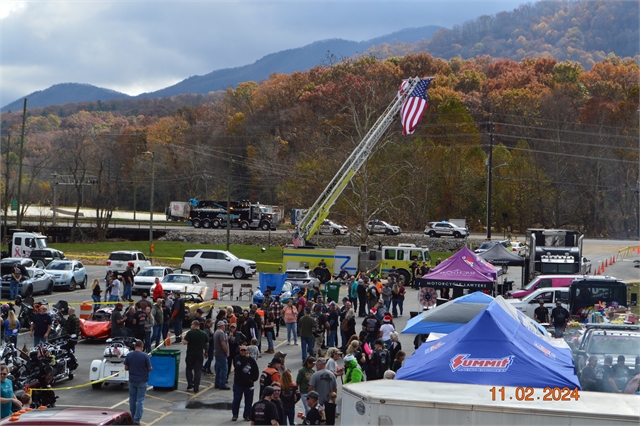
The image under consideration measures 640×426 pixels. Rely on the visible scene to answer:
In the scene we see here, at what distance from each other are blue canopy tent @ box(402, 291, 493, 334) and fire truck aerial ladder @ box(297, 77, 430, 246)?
85.4ft

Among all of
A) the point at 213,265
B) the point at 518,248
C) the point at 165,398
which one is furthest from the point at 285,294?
the point at 518,248

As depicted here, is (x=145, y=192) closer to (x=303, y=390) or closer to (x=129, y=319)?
(x=129, y=319)

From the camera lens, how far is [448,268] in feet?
81.0

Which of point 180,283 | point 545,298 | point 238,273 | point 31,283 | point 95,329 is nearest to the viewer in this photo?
point 95,329

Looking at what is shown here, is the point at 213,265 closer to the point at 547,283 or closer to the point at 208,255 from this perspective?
the point at 208,255

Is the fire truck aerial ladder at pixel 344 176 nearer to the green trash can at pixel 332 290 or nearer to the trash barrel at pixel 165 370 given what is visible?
the green trash can at pixel 332 290

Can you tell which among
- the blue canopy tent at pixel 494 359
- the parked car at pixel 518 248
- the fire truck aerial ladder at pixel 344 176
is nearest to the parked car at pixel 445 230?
the parked car at pixel 518 248

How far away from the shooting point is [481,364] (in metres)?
10.5

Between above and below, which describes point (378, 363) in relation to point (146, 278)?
above

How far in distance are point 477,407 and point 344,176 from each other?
1414 inches

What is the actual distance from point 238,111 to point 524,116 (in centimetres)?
4240

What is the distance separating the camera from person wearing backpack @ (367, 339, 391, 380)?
14523 millimetres

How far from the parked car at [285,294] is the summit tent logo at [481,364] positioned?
16.3m

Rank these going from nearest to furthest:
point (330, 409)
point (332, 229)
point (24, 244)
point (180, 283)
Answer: point (330, 409)
point (180, 283)
point (24, 244)
point (332, 229)
